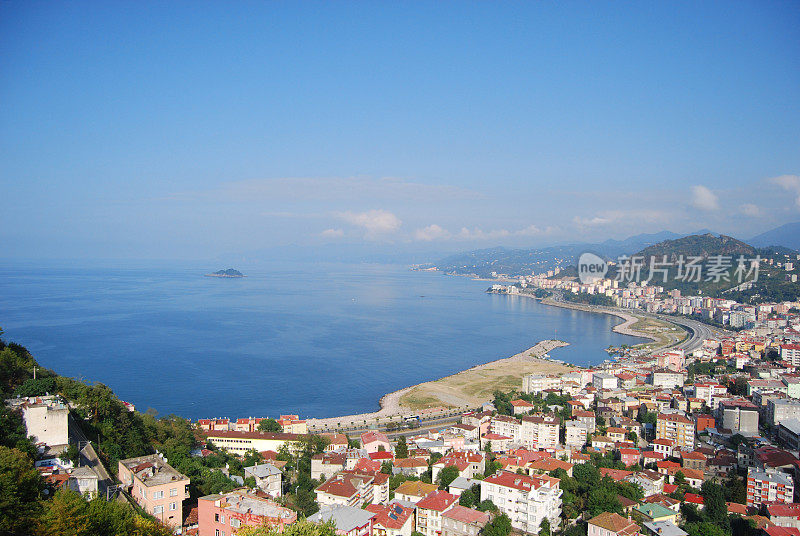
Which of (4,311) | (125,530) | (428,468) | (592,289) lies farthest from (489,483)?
(592,289)

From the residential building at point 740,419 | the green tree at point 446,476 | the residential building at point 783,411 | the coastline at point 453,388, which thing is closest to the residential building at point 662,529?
the green tree at point 446,476

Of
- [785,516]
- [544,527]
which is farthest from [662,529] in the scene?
[785,516]

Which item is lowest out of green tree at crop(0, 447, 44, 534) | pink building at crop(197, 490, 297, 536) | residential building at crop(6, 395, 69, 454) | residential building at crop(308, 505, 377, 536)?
residential building at crop(308, 505, 377, 536)

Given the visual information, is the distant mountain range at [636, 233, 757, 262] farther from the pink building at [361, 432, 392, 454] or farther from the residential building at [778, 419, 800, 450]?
the pink building at [361, 432, 392, 454]

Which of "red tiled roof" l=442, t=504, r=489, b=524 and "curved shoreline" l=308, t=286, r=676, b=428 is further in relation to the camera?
"curved shoreline" l=308, t=286, r=676, b=428

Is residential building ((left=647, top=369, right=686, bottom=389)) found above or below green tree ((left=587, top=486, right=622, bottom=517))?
below

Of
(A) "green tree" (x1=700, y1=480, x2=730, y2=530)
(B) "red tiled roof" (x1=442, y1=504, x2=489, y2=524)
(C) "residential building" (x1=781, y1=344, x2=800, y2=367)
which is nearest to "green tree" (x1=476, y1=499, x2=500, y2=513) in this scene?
(B) "red tiled roof" (x1=442, y1=504, x2=489, y2=524)
